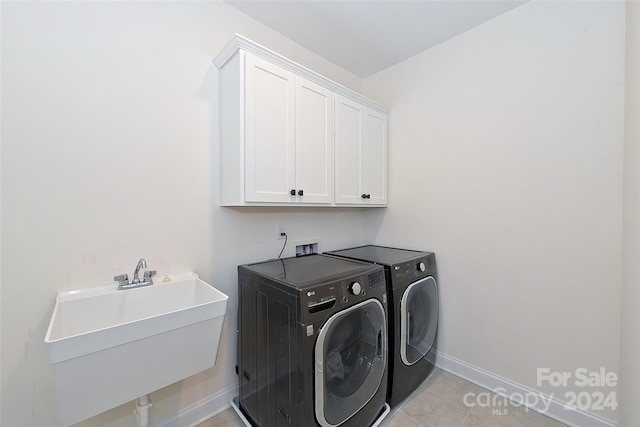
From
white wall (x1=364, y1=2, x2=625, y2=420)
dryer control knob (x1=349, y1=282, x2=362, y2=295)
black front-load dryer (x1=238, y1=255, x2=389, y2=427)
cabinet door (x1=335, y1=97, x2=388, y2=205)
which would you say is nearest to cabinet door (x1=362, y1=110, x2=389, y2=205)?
cabinet door (x1=335, y1=97, x2=388, y2=205)

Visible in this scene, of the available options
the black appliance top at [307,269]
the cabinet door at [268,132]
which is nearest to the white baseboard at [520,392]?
Answer: the black appliance top at [307,269]

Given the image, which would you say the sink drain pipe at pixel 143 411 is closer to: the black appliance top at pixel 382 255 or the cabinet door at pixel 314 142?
the cabinet door at pixel 314 142

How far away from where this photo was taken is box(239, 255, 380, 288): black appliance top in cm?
130

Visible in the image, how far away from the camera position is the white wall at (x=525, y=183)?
141 cm

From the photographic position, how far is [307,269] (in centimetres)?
155

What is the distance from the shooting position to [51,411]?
3.75 ft

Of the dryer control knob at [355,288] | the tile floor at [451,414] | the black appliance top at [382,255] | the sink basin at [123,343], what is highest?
the black appliance top at [382,255]

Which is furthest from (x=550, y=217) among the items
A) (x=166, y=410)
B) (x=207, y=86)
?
(x=166, y=410)

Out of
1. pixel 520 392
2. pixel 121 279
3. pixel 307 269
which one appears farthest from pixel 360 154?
pixel 520 392

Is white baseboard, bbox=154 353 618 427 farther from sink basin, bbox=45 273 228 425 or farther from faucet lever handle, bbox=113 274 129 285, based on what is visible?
faucet lever handle, bbox=113 274 129 285

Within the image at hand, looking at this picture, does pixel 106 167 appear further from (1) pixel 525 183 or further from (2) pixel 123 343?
(1) pixel 525 183

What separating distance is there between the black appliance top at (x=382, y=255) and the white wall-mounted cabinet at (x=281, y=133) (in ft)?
1.42

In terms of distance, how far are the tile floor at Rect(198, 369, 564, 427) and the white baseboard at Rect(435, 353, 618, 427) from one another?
48 mm

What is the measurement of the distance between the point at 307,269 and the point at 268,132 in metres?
0.88
